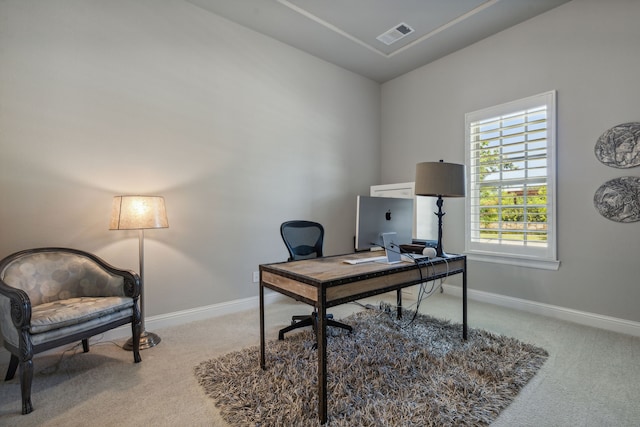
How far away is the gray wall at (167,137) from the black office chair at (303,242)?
0.82 meters

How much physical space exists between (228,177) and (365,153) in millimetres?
2317

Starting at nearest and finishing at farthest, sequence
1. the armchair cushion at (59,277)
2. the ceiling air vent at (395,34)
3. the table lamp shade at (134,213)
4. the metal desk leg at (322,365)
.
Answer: the metal desk leg at (322,365)
the armchair cushion at (59,277)
the table lamp shade at (134,213)
the ceiling air vent at (395,34)

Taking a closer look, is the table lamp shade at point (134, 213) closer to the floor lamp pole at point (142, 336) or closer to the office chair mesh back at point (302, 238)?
the floor lamp pole at point (142, 336)

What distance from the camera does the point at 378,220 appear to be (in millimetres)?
2094

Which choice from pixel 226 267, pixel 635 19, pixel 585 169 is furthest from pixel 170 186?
pixel 635 19

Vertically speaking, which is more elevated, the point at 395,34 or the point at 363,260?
the point at 395,34

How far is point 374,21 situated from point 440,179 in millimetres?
2227

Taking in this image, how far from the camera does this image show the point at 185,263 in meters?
3.01

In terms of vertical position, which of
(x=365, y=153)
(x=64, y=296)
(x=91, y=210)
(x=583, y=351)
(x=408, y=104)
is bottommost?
(x=583, y=351)

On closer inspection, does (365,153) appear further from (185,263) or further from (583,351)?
(583,351)

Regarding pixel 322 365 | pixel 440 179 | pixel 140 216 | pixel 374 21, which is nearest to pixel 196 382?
pixel 322 365

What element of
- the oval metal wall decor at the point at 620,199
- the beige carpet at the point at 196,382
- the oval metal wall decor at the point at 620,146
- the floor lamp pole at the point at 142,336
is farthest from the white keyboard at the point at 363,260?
the oval metal wall decor at the point at 620,146

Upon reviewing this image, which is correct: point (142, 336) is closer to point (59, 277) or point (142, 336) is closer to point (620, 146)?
point (59, 277)

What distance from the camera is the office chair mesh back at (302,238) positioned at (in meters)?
2.77
